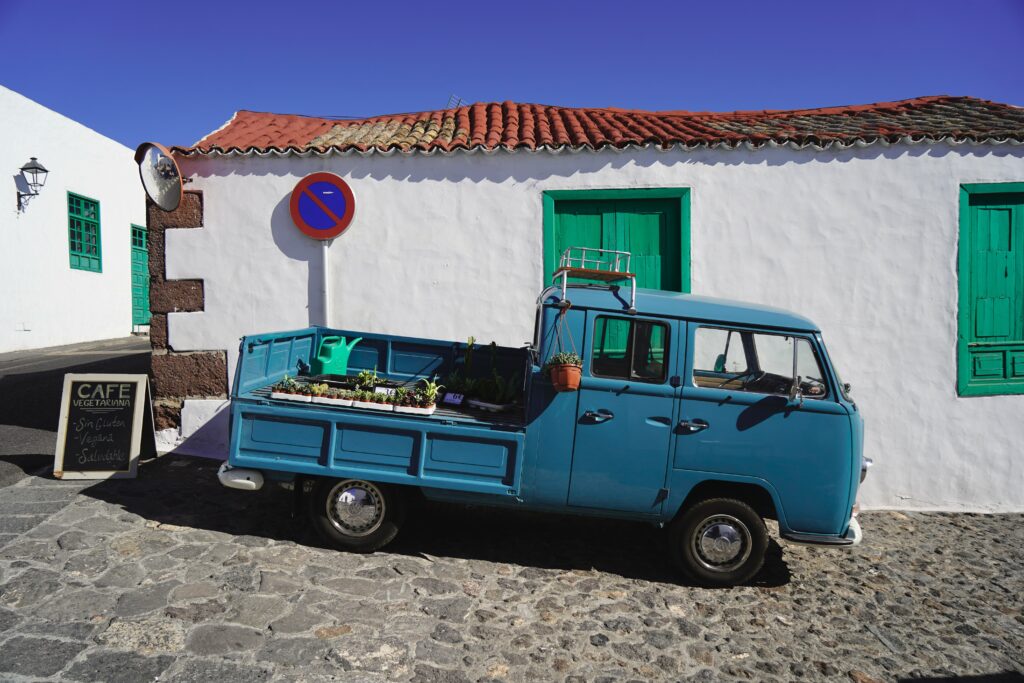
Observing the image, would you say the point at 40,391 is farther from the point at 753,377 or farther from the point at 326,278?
the point at 753,377

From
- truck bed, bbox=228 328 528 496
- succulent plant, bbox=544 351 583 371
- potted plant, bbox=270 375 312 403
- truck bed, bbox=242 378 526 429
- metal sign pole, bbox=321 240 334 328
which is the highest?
metal sign pole, bbox=321 240 334 328

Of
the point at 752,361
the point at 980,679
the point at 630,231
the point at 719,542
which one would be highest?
the point at 630,231

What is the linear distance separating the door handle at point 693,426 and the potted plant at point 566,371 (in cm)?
80

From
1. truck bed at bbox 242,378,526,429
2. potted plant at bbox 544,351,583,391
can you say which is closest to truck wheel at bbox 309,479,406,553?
truck bed at bbox 242,378,526,429

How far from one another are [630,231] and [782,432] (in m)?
3.03

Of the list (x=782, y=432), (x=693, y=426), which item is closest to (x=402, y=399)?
(x=693, y=426)

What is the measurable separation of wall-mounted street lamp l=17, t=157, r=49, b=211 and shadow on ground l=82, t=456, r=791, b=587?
1076 centimetres

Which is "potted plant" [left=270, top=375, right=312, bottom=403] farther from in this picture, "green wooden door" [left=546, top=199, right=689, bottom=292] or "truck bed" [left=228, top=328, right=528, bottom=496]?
"green wooden door" [left=546, top=199, right=689, bottom=292]

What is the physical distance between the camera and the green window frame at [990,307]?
Answer: 645cm

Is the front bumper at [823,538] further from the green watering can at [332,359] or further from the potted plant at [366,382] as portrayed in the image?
the green watering can at [332,359]

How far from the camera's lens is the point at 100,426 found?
237 inches

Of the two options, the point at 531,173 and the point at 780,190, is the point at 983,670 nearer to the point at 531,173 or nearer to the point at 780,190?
the point at 780,190

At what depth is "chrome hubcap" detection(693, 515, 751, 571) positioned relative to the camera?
4.50 meters

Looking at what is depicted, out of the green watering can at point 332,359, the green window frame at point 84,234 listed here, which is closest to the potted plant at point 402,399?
the green watering can at point 332,359
